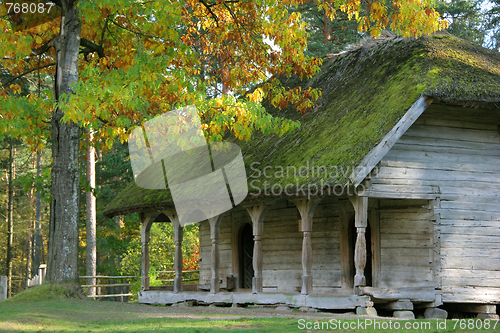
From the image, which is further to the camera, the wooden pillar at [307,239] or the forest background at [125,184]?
the forest background at [125,184]

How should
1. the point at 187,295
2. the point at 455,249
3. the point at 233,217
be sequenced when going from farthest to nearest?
the point at 233,217, the point at 187,295, the point at 455,249

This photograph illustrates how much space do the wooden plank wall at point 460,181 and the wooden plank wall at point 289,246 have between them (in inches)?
109

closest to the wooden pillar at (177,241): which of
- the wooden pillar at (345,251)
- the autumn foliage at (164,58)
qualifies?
the autumn foliage at (164,58)

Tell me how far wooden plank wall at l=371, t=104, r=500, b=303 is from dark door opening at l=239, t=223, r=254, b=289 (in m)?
7.09

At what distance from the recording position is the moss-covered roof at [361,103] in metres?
12.9

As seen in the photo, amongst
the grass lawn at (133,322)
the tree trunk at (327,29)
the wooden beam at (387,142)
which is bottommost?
the grass lawn at (133,322)

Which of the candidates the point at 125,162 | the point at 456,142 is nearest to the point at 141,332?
the point at 456,142

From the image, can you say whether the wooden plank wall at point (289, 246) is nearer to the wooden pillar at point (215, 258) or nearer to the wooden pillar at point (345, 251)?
the wooden pillar at point (345, 251)

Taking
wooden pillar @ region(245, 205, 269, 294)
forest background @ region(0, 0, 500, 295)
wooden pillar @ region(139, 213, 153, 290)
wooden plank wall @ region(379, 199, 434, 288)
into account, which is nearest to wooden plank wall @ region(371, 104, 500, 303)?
wooden plank wall @ region(379, 199, 434, 288)

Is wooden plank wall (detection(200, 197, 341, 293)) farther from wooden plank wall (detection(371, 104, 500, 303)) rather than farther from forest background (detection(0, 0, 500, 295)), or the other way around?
forest background (detection(0, 0, 500, 295))

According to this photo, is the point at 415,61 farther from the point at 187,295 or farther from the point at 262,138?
the point at 187,295

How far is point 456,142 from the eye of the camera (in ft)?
46.8

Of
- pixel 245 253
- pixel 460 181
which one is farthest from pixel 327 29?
pixel 460 181

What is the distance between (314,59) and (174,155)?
7.19 m
